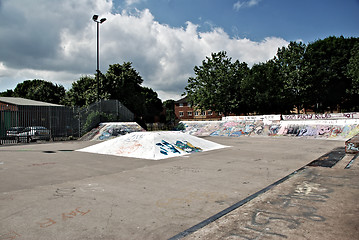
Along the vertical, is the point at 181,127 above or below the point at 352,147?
above

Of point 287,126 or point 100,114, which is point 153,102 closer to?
point 100,114

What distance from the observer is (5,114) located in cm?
1731

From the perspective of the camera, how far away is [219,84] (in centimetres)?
3931

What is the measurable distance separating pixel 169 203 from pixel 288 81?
35040 millimetres

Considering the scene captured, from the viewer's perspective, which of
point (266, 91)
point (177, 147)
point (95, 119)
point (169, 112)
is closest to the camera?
point (177, 147)

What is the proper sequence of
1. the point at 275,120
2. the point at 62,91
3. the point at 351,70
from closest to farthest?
the point at 275,120 → the point at 351,70 → the point at 62,91

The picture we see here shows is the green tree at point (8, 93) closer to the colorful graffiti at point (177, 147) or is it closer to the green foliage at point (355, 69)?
the colorful graffiti at point (177, 147)

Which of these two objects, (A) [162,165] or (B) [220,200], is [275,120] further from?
(B) [220,200]

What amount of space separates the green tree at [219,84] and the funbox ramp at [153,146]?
26.0m

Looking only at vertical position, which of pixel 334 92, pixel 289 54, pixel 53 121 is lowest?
pixel 53 121

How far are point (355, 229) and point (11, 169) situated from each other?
9.42 metres

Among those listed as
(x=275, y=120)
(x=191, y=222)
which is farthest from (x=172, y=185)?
(x=275, y=120)

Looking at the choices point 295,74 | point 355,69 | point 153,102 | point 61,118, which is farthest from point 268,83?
point 153,102

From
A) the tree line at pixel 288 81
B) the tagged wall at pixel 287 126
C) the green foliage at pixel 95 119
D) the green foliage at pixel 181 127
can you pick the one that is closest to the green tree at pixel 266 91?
the tree line at pixel 288 81
